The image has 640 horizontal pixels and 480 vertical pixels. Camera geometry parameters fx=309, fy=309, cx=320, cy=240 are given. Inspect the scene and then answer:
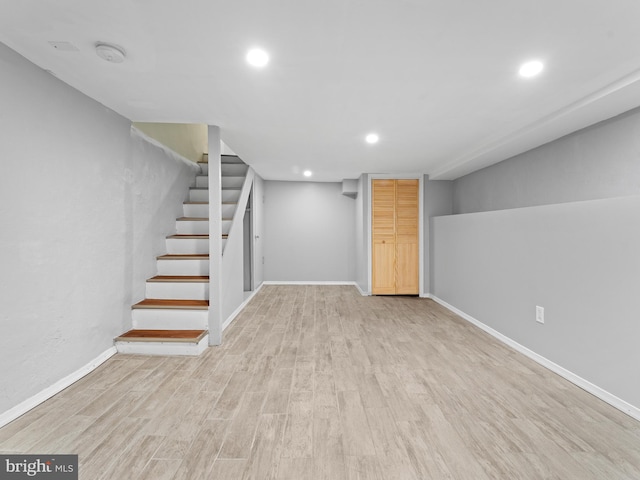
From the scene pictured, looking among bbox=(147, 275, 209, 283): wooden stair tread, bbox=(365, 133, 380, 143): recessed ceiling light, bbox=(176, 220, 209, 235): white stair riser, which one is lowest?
bbox=(147, 275, 209, 283): wooden stair tread

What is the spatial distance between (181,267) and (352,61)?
2.78 metres

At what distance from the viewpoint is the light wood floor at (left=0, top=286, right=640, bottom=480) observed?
152 centimetres

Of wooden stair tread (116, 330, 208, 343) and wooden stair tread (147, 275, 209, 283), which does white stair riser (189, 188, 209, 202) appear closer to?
wooden stair tread (147, 275, 209, 283)

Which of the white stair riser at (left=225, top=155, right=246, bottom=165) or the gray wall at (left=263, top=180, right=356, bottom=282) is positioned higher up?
the white stair riser at (left=225, top=155, right=246, bottom=165)

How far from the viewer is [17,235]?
1.90 metres

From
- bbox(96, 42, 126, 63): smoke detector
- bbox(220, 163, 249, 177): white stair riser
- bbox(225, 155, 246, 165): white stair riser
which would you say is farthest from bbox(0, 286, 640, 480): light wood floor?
bbox(225, 155, 246, 165): white stair riser

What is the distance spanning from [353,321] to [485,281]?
167 centimetres

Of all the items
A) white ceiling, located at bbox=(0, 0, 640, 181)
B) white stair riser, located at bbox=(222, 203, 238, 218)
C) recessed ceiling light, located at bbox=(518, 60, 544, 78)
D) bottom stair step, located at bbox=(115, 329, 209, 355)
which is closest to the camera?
white ceiling, located at bbox=(0, 0, 640, 181)

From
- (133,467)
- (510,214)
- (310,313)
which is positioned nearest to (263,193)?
(310,313)

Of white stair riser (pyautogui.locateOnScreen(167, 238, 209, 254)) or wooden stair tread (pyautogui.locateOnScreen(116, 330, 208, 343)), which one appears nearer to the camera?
wooden stair tread (pyautogui.locateOnScreen(116, 330, 208, 343))

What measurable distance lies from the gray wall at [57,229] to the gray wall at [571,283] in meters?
3.83

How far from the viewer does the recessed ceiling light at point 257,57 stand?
5.99ft

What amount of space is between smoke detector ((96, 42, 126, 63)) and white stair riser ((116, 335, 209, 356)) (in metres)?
2.28

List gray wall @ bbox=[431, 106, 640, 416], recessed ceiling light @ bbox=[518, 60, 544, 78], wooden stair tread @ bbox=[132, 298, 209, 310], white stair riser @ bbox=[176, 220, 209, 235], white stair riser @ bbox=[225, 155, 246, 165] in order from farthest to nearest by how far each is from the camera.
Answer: white stair riser @ bbox=[225, 155, 246, 165] < white stair riser @ bbox=[176, 220, 209, 235] < wooden stair tread @ bbox=[132, 298, 209, 310] < gray wall @ bbox=[431, 106, 640, 416] < recessed ceiling light @ bbox=[518, 60, 544, 78]
